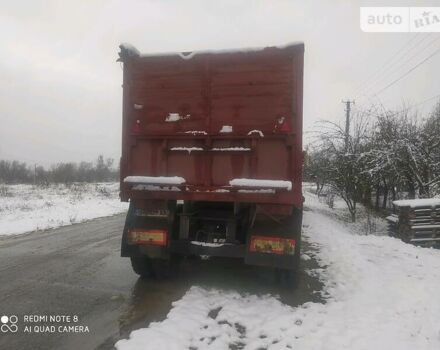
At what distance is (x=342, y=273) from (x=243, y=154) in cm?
282

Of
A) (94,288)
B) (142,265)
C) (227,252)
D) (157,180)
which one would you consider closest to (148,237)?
(142,265)

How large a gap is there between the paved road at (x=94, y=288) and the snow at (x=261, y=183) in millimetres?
1536

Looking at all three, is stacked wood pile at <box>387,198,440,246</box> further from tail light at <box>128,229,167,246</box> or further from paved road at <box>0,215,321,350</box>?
A: tail light at <box>128,229,167,246</box>

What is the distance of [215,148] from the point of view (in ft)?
18.0

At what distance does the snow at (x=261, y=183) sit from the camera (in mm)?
5129

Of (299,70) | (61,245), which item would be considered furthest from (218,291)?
(61,245)

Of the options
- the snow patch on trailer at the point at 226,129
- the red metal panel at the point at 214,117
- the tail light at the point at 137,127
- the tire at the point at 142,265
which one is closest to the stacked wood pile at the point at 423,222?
the red metal panel at the point at 214,117

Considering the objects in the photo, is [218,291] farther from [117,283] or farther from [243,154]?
[243,154]

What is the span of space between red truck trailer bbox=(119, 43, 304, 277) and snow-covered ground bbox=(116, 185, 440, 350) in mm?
733

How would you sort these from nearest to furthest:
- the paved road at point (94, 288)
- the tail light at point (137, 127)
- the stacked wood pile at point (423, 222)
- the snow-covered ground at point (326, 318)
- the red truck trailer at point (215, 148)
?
the snow-covered ground at point (326, 318), the paved road at point (94, 288), the red truck trailer at point (215, 148), the tail light at point (137, 127), the stacked wood pile at point (423, 222)

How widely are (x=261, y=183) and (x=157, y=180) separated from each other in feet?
4.75

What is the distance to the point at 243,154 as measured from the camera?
17.7ft

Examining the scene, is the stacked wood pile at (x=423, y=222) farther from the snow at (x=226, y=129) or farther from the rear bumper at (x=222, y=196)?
the snow at (x=226, y=129)

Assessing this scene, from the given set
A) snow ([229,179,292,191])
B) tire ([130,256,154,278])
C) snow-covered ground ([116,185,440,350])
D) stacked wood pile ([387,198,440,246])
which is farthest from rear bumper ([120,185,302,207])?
stacked wood pile ([387,198,440,246])
